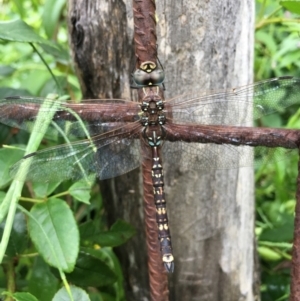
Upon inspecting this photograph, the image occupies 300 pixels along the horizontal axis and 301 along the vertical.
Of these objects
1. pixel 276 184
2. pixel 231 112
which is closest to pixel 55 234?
pixel 231 112

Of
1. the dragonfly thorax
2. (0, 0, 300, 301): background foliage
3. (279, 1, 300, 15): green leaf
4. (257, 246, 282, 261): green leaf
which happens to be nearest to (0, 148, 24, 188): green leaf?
(0, 0, 300, 301): background foliage

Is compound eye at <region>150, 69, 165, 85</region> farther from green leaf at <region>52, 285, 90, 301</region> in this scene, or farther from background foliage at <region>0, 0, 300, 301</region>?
green leaf at <region>52, 285, 90, 301</region>

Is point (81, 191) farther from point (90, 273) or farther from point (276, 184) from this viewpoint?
point (276, 184)

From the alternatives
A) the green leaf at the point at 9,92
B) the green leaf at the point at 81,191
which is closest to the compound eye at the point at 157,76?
the green leaf at the point at 81,191

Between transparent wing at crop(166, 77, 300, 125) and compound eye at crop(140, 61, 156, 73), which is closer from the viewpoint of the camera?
compound eye at crop(140, 61, 156, 73)

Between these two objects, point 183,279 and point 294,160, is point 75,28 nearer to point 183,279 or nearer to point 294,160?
point 183,279

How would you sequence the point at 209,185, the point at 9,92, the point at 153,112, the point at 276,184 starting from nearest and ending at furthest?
1. the point at 153,112
2. the point at 209,185
3. the point at 9,92
4. the point at 276,184

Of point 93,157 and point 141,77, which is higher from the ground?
point 141,77
